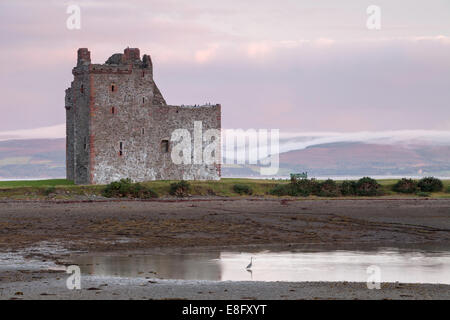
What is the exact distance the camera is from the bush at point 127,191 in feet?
152

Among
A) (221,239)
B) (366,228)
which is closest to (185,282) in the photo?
(221,239)

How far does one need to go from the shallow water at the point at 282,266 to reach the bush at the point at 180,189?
23.4m

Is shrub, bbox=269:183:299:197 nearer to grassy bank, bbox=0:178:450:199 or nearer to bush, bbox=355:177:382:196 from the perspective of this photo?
grassy bank, bbox=0:178:450:199

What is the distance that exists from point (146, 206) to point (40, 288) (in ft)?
72.4

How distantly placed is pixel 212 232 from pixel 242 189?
20.2m

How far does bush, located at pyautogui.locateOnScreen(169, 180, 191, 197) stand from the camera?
158 ft

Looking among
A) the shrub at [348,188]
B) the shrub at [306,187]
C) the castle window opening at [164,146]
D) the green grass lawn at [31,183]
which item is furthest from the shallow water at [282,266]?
the castle window opening at [164,146]

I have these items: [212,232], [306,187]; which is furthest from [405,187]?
[212,232]

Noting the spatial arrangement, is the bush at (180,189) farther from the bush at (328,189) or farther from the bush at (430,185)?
the bush at (430,185)

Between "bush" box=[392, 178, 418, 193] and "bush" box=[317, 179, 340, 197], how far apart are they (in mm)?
4604

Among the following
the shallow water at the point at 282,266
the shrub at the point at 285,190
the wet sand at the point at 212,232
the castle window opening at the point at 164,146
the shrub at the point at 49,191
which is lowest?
the shallow water at the point at 282,266

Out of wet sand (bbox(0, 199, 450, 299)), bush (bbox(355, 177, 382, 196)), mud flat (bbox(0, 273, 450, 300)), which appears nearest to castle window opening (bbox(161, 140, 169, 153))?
wet sand (bbox(0, 199, 450, 299))

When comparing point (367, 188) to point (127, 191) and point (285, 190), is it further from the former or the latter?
point (127, 191)
